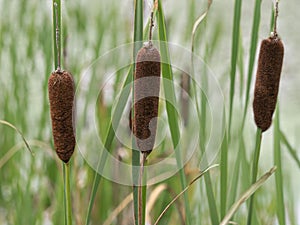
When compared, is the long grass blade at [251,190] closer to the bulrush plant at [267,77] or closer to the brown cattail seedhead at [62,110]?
the bulrush plant at [267,77]

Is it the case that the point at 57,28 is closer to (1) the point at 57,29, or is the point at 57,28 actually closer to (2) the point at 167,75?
(1) the point at 57,29

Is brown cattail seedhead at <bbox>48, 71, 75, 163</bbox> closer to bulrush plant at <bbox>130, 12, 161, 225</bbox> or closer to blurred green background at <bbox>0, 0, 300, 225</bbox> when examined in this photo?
bulrush plant at <bbox>130, 12, 161, 225</bbox>

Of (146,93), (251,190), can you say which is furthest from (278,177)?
(146,93)

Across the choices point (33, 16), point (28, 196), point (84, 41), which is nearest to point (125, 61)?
point (84, 41)

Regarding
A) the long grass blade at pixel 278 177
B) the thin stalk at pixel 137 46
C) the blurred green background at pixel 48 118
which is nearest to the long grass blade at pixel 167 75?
the thin stalk at pixel 137 46

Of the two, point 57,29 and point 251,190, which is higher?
point 57,29

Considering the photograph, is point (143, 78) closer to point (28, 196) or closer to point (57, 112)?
point (57, 112)

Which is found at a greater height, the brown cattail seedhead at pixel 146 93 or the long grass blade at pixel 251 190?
the brown cattail seedhead at pixel 146 93
